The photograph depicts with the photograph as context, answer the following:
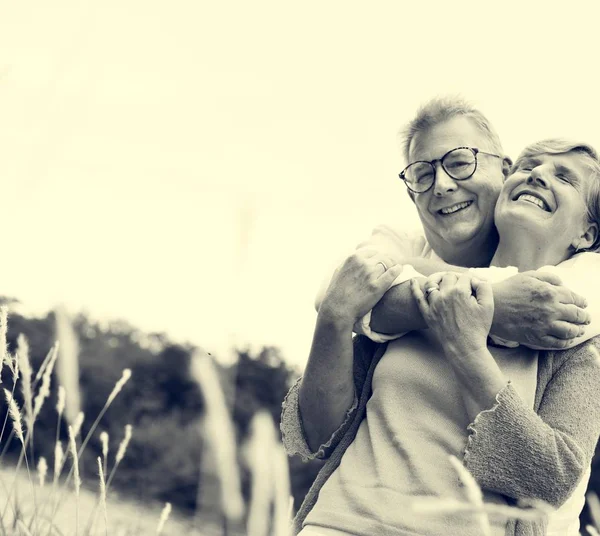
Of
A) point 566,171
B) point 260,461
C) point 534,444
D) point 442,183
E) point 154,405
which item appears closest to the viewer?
point 260,461

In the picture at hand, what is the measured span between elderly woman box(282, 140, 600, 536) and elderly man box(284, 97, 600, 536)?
1.5 inches

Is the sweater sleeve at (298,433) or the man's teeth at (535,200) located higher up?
the man's teeth at (535,200)

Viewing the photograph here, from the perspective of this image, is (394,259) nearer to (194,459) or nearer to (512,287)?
(512,287)

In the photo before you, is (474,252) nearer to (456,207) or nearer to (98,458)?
(456,207)

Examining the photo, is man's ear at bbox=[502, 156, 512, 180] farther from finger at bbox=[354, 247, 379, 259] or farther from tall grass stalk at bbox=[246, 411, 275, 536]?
Result: tall grass stalk at bbox=[246, 411, 275, 536]

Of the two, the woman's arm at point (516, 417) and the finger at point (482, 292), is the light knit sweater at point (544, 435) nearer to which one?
the woman's arm at point (516, 417)

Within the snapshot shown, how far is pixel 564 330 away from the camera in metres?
2.21

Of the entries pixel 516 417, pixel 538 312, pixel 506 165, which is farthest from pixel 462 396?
pixel 506 165

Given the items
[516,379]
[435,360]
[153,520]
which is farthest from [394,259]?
[153,520]

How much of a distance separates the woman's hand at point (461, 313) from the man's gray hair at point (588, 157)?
20.0 inches

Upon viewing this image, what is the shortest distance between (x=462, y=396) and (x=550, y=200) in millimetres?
653

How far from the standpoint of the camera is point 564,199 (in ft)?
8.22

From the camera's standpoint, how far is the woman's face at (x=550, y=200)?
2.50 m

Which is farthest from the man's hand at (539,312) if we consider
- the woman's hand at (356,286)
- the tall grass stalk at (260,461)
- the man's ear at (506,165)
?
the tall grass stalk at (260,461)
